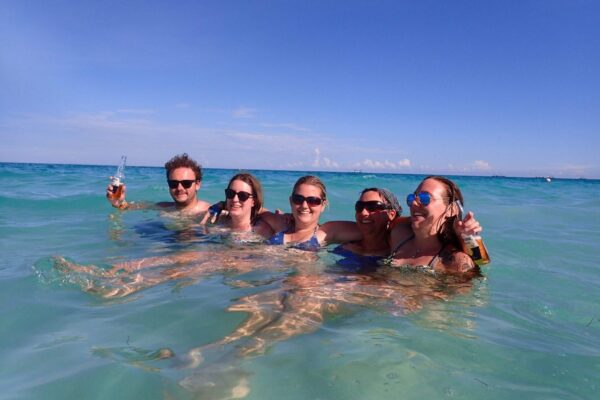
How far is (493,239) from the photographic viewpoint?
8188 mm

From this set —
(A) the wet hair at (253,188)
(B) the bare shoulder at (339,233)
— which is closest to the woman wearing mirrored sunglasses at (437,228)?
(B) the bare shoulder at (339,233)

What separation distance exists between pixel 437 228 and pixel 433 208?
0.79 ft

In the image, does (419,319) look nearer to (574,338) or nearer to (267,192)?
(574,338)

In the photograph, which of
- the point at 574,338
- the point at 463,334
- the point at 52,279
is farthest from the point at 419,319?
the point at 52,279

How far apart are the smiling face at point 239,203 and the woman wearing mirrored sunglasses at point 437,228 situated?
241cm

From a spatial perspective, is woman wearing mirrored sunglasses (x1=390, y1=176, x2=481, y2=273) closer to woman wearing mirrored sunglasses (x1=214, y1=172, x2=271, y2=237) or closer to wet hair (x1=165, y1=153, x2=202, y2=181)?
woman wearing mirrored sunglasses (x1=214, y1=172, x2=271, y2=237)

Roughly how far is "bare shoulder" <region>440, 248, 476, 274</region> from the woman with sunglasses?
1335mm

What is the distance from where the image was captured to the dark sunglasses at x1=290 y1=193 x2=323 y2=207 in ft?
16.1

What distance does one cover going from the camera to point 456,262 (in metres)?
3.85

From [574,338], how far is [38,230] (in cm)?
796

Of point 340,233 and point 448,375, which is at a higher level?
point 340,233

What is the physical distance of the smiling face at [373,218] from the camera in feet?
15.1

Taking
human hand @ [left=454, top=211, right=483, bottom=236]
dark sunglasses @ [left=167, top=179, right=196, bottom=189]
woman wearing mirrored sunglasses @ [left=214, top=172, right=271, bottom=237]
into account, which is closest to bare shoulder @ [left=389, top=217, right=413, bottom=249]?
human hand @ [left=454, top=211, right=483, bottom=236]

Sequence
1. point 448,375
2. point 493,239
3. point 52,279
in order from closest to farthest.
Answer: point 448,375, point 52,279, point 493,239
